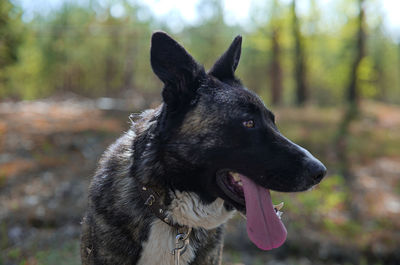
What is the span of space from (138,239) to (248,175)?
860 mm

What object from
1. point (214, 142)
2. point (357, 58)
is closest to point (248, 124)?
point (214, 142)

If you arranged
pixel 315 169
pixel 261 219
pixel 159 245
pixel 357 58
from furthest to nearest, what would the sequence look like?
pixel 357 58, pixel 159 245, pixel 261 219, pixel 315 169

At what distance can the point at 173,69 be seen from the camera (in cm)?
243

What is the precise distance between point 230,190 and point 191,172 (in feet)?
0.95

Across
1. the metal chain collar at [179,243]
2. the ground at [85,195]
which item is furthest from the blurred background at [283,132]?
the metal chain collar at [179,243]

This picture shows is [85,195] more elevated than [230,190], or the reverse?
[230,190]

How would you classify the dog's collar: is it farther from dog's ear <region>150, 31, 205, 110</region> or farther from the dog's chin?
dog's ear <region>150, 31, 205, 110</region>

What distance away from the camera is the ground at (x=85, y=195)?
6570 millimetres

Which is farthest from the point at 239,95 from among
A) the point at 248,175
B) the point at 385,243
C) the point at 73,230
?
the point at 385,243

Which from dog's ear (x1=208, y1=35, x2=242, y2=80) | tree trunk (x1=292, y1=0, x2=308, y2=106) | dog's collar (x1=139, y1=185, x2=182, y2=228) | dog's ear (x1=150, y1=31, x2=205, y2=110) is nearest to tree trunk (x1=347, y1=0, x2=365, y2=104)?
tree trunk (x1=292, y1=0, x2=308, y2=106)

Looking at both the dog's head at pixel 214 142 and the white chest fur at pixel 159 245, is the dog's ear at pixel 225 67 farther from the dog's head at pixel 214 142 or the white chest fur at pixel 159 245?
the white chest fur at pixel 159 245

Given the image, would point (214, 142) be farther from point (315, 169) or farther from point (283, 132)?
point (283, 132)

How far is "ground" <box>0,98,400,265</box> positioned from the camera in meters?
6.57

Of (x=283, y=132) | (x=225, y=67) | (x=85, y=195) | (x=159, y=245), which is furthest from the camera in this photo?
(x=283, y=132)
